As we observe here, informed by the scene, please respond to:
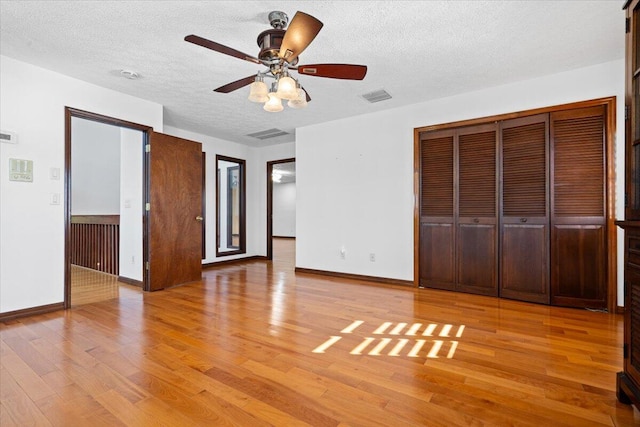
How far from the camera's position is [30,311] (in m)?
3.06

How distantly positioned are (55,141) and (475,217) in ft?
15.7

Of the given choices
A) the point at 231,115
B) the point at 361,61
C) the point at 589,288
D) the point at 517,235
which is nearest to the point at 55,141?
the point at 231,115

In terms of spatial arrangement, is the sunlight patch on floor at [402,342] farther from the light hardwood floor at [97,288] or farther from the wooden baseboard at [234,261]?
the wooden baseboard at [234,261]

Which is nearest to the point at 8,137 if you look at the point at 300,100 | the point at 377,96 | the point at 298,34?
the point at 300,100

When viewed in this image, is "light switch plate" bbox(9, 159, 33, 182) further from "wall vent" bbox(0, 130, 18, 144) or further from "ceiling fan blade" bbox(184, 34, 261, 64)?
"ceiling fan blade" bbox(184, 34, 261, 64)

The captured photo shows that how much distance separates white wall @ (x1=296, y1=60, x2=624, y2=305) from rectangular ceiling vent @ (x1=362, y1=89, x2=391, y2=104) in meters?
0.46

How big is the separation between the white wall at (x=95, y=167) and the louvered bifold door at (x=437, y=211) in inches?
Answer: 196

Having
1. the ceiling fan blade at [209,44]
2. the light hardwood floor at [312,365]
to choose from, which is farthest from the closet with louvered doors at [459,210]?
the ceiling fan blade at [209,44]

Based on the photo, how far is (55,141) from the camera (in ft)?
10.7

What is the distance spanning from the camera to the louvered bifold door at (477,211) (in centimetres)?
375

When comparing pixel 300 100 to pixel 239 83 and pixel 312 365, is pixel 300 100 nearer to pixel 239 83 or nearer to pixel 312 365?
pixel 239 83

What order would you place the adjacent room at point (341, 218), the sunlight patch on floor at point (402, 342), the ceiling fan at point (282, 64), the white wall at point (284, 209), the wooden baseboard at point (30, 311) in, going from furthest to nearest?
the white wall at point (284, 209) < the wooden baseboard at point (30, 311) < the sunlight patch on floor at point (402, 342) < the ceiling fan at point (282, 64) < the adjacent room at point (341, 218)

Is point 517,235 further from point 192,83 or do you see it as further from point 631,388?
point 192,83

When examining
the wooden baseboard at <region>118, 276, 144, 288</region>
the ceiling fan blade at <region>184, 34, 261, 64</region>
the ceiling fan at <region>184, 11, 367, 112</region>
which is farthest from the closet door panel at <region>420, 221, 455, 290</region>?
the wooden baseboard at <region>118, 276, 144, 288</region>
